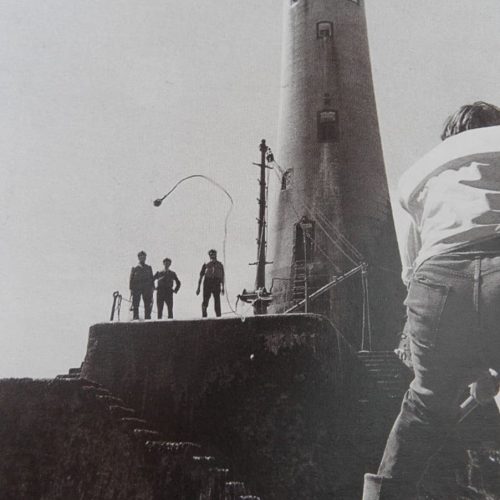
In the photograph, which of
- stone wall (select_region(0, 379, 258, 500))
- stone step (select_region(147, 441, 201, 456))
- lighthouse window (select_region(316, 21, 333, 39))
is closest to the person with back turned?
stone wall (select_region(0, 379, 258, 500))

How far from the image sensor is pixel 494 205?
2143mm

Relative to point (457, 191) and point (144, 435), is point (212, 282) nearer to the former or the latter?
point (144, 435)

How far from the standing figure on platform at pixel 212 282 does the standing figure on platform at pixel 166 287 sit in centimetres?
71

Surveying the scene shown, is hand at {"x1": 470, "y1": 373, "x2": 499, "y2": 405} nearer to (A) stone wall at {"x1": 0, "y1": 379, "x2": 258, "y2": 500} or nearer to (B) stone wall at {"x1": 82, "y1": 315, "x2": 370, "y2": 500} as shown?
(A) stone wall at {"x1": 0, "y1": 379, "x2": 258, "y2": 500}

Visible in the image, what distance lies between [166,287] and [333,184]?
6724mm

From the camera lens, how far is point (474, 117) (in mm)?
2316

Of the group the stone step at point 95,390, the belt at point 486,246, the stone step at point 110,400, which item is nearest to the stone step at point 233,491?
the stone step at point 110,400

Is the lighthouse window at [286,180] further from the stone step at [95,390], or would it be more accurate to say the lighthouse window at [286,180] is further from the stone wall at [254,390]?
the stone step at [95,390]

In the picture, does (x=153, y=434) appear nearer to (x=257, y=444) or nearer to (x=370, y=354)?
(x=257, y=444)

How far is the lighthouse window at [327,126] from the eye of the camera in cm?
1664

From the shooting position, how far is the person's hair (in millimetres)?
2314

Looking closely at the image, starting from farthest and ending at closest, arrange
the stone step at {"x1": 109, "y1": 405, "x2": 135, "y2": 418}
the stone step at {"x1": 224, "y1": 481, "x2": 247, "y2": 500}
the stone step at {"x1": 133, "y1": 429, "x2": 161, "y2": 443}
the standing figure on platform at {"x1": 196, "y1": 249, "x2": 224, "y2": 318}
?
the standing figure on platform at {"x1": 196, "y1": 249, "x2": 224, "y2": 318} → the stone step at {"x1": 109, "y1": 405, "x2": 135, "y2": 418} → the stone step at {"x1": 133, "y1": 429, "x2": 161, "y2": 443} → the stone step at {"x1": 224, "y1": 481, "x2": 247, "y2": 500}

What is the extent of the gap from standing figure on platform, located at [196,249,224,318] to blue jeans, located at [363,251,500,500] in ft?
29.1

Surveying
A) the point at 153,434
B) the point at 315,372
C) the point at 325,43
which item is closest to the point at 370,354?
the point at 315,372
